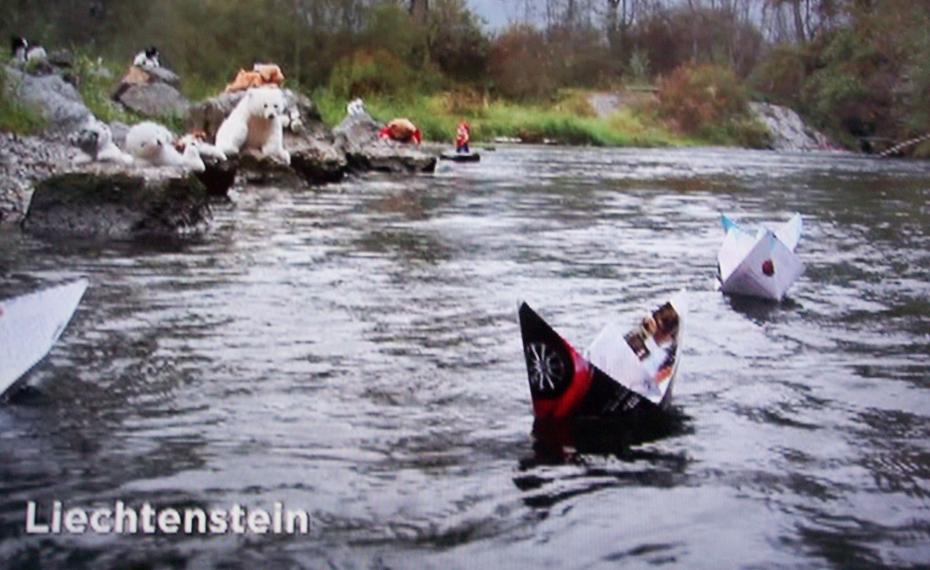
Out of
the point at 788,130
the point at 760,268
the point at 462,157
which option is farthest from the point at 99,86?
the point at 788,130

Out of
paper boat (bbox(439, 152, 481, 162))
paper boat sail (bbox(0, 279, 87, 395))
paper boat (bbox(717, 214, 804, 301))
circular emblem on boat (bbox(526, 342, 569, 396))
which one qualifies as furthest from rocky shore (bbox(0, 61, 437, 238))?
circular emblem on boat (bbox(526, 342, 569, 396))

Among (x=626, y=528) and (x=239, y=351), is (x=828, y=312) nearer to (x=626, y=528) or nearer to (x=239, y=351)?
(x=239, y=351)

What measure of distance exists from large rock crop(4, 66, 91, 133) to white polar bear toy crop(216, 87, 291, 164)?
191cm

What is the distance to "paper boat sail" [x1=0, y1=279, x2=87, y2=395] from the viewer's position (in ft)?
14.0

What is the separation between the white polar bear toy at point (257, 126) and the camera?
44.1 feet

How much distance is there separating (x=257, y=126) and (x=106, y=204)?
492cm

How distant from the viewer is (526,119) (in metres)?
36.4

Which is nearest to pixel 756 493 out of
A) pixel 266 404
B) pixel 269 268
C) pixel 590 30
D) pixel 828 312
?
Answer: pixel 266 404

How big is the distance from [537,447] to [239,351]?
5.63ft

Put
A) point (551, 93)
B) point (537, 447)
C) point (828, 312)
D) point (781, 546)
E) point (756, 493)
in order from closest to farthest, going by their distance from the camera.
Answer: point (781, 546)
point (756, 493)
point (537, 447)
point (828, 312)
point (551, 93)

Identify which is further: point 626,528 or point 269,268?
point 269,268

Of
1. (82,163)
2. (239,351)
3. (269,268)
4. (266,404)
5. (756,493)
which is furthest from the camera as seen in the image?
(82,163)

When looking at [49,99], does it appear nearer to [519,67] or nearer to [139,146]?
[139,146]

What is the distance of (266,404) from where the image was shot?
439 centimetres
